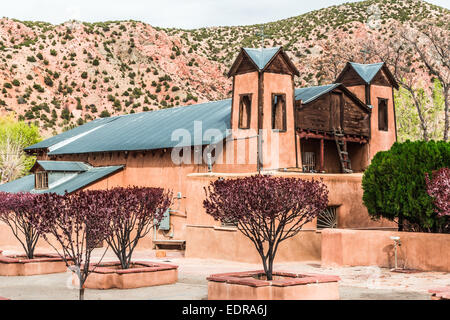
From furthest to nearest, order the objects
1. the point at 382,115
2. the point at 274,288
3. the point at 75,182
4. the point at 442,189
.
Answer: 1. the point at 75,182
2. the point at 382,115
3. the point at 442,189
4. the point at 274,288

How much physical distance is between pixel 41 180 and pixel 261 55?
19.2 meters

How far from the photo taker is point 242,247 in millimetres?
26109

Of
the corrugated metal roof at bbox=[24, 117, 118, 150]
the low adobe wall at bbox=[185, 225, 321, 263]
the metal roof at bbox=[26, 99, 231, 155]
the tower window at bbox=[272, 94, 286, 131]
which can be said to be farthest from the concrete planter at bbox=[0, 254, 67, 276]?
the corrugated metal roof at bbox=[24, 117, 118, 150]

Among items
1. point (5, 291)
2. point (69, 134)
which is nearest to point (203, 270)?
point (5, 291)

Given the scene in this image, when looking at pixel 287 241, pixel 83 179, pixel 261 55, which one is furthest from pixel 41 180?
pixel 287 241

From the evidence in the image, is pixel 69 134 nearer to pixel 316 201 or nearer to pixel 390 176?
pixel 390 176

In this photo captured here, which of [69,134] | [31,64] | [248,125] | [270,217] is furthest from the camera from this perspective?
[31,64]

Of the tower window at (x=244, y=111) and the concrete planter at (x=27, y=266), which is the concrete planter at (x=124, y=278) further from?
the tower window at (x=244, y=111)

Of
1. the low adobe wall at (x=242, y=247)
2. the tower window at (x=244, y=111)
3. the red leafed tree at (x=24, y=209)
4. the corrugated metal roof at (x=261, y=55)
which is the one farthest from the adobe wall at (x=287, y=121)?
the red leafed tree at (x=24, y=209)

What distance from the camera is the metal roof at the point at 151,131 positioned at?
3475 cm

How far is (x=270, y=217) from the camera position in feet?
48.7

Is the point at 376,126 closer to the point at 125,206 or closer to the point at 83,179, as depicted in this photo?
the point at 83,179

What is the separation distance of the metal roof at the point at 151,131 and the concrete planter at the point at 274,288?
17440mm

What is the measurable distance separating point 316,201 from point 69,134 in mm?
39449
